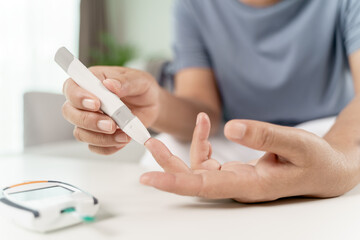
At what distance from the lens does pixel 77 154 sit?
113 cm

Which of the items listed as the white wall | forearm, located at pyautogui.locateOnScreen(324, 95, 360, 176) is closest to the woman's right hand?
forearm, located at pyautogui.locateOnScreen(324, 95, 360, 176)

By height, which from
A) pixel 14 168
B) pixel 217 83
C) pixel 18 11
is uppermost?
pixel 18 11

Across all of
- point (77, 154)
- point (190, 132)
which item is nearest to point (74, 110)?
point (190, 132)

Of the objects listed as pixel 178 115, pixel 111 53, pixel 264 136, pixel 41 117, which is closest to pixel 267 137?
pixel 264 136

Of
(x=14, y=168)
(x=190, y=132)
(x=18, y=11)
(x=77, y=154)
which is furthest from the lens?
(x=18, y=11)

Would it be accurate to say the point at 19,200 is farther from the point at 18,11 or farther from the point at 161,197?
the point at 18,11

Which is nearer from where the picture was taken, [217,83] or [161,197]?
[161,197]

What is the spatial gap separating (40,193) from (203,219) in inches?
6.1

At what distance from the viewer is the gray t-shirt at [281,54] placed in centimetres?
78

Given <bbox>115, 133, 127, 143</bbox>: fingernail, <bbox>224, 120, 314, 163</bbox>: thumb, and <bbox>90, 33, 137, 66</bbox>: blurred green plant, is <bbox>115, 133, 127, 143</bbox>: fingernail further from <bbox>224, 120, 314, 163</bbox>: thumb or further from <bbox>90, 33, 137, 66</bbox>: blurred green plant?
<bbox>90, 33, 137, 66</bbox>: blurred green plant

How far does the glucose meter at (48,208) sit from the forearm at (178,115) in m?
0.38

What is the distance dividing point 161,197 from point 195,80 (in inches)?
24.2

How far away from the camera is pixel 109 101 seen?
0.42 m

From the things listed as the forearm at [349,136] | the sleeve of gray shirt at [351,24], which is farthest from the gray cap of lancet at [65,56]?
the sleeve of gray shirt at [351,24]
